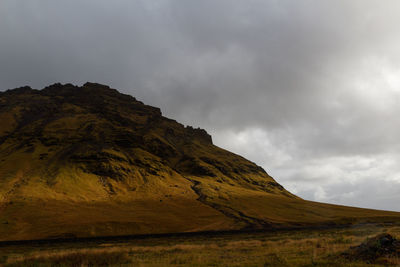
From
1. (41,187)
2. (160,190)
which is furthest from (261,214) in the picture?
(41,187)

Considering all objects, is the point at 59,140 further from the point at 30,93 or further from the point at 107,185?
the point at 30,93

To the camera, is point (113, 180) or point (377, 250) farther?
point (113, 180)

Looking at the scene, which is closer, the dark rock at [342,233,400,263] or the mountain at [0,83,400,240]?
the dark rock at [342,233,400,263]

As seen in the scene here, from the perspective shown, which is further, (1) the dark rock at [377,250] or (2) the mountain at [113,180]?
(2) the mountain at [113,180]

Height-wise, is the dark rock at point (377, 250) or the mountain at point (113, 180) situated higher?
the mountain at point (113, 180)

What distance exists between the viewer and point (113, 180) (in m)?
104

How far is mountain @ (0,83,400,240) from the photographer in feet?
209

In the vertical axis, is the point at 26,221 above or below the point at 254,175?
below

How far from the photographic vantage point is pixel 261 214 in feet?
270

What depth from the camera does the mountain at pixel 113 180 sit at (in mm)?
63719

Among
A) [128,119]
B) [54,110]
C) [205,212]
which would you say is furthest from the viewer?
[128,119]

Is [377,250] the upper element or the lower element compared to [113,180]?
lower

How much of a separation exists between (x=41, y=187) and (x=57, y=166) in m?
19.7

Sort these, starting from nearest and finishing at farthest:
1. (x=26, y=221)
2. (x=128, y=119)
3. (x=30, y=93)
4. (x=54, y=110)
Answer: (x=26, y=221) → (x=54, y=110) → (x=128, y=119) → (x=30, y=93)
